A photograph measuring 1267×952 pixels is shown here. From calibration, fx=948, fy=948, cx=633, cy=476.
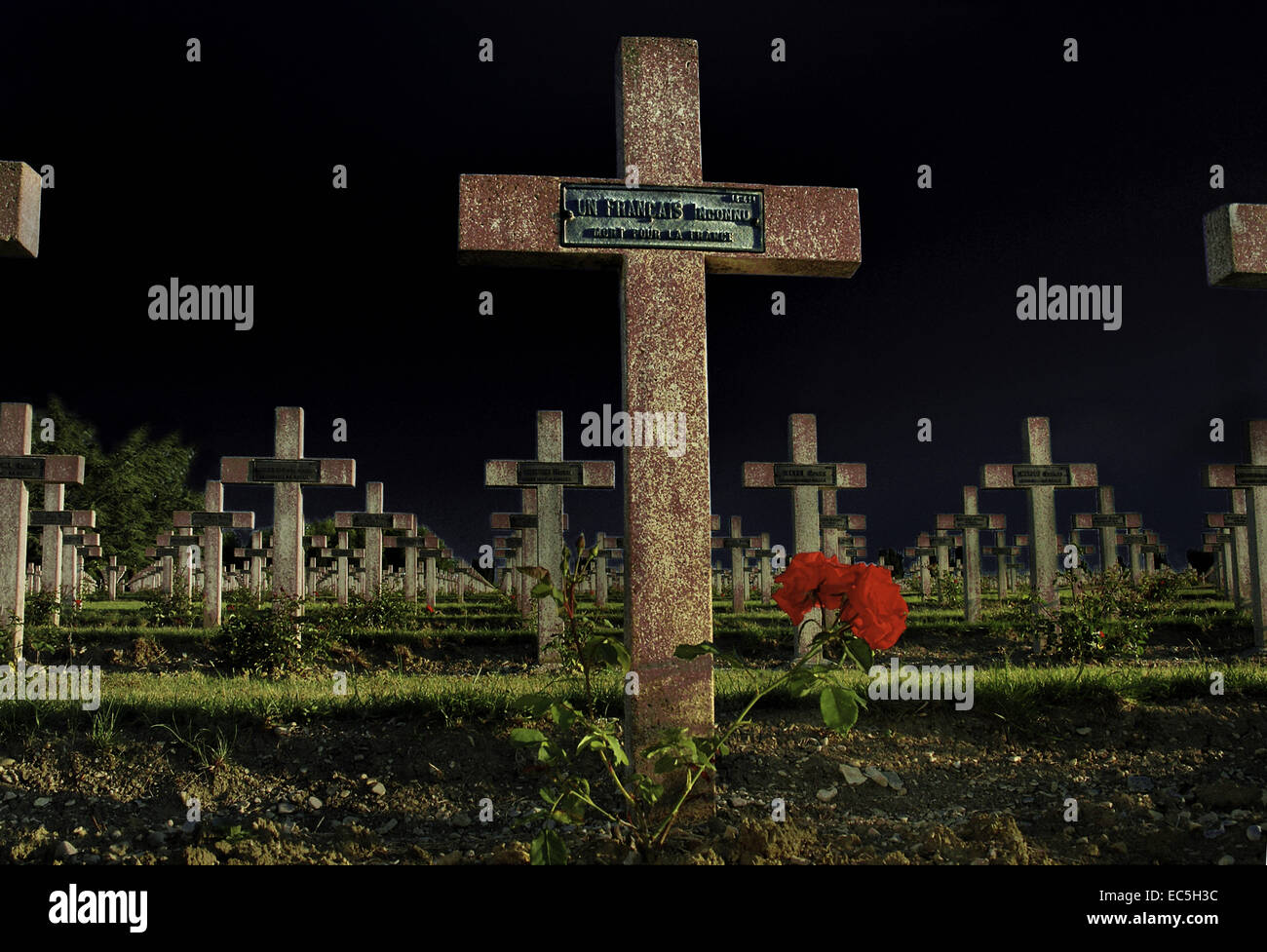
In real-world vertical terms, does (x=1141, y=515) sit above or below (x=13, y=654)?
above

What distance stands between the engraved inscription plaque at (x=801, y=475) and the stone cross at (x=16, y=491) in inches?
337

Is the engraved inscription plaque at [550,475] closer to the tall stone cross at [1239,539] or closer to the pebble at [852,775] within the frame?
the pebble at [852,775]

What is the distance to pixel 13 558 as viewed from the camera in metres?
10.2

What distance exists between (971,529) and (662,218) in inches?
630

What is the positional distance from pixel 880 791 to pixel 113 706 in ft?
15.4

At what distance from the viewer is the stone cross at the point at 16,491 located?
33.3 ft

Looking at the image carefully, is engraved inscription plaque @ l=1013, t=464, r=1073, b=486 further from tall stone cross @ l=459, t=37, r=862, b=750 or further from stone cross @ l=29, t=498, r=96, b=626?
stone cross @ l=29, t=498, r=96, b=626

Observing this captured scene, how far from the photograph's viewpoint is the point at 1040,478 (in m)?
12.5

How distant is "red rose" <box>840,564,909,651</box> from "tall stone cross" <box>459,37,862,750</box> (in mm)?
1626

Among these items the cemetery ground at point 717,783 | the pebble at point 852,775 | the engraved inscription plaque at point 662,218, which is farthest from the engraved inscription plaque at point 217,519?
the pebble at point 852,775

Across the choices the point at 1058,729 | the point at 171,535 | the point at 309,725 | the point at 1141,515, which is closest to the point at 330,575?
the point at 171,535

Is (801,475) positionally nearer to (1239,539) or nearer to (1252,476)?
(1252,476)

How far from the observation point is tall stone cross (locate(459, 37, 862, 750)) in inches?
191

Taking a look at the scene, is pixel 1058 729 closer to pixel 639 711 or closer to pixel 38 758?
pixel 639 711
